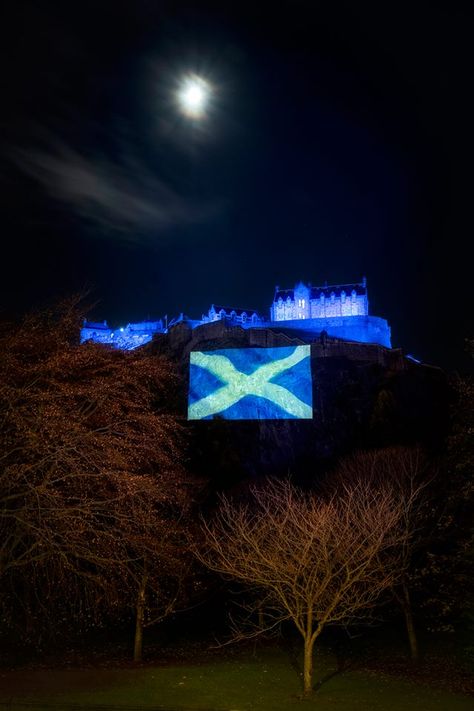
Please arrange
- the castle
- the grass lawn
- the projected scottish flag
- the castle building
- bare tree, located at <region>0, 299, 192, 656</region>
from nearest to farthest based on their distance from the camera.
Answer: bare tree, located at <region>0, 299, 192, 656</region> → the grass lawn → the projected scottish flag → the castle → the castle building

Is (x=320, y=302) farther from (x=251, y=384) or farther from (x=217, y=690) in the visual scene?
(x=217, y=690)

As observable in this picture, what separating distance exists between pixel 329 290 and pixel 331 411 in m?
42.4

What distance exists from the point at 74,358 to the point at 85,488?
9.65 ft

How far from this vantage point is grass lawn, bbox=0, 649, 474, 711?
12.3 metres

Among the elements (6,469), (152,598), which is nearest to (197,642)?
(152,598)

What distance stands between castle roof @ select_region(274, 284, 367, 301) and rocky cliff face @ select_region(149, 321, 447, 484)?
26.6 metres

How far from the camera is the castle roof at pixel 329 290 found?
97887 millimetres

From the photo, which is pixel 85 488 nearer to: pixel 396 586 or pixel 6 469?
pixel 6 469

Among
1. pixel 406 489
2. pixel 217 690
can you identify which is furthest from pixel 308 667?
pixel 406 489

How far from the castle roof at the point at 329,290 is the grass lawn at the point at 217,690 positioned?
84713mm

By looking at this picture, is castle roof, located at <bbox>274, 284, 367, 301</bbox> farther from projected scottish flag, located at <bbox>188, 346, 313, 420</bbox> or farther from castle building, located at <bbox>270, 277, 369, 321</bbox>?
projected scottish flag, located at <bbox>188, 346, 313, 420</bbox>

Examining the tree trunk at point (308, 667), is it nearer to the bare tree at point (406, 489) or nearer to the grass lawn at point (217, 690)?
the grass lawn at point (217, 690)

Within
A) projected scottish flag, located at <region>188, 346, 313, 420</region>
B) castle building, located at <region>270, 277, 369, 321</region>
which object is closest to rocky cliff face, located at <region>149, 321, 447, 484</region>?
projected scottish flag, located at <region>188, 346, 313, 420</region>

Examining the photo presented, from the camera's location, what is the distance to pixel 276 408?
5734cm
